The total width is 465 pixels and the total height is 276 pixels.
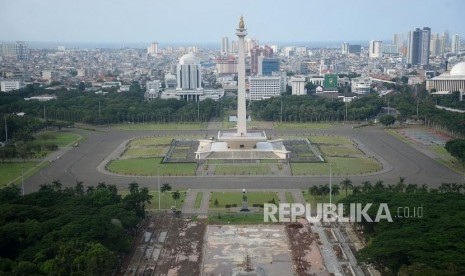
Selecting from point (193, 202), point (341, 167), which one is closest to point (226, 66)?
point (341, 167)

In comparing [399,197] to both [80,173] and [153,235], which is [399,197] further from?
[80,173]

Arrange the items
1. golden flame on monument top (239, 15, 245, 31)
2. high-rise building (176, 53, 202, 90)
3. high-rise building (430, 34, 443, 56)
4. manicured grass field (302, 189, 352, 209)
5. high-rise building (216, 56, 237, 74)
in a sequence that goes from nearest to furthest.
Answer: manicured grass field (302, 189, 352, 209) → golden flame on monument top (239, 15, 245, 31) → high-rise building (176, 53, 202, 90) → high-rise building (216, 56, 237, 74) → high-rise building (430, 34, 443, 56)

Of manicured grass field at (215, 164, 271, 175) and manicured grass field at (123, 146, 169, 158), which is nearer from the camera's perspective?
manicured grass field at (215, 164, 271, 175)

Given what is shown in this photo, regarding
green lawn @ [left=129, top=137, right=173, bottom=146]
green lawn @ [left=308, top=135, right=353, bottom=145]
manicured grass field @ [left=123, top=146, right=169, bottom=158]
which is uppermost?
green lawn @ [left=308, top=135, right=353, bottom=145]

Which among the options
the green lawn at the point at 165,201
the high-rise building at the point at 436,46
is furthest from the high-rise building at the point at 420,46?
the green lawn at the point at 165,201

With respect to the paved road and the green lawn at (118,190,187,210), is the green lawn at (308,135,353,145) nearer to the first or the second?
the paved road

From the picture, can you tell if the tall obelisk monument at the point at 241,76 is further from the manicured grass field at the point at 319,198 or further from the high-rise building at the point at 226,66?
the high-rise building at the point at 226,66

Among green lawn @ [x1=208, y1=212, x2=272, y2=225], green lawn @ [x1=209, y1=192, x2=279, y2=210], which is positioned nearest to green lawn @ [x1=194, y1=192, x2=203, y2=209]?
green lawn @ [x1=209, y1=192, x2=279, y2=210]
